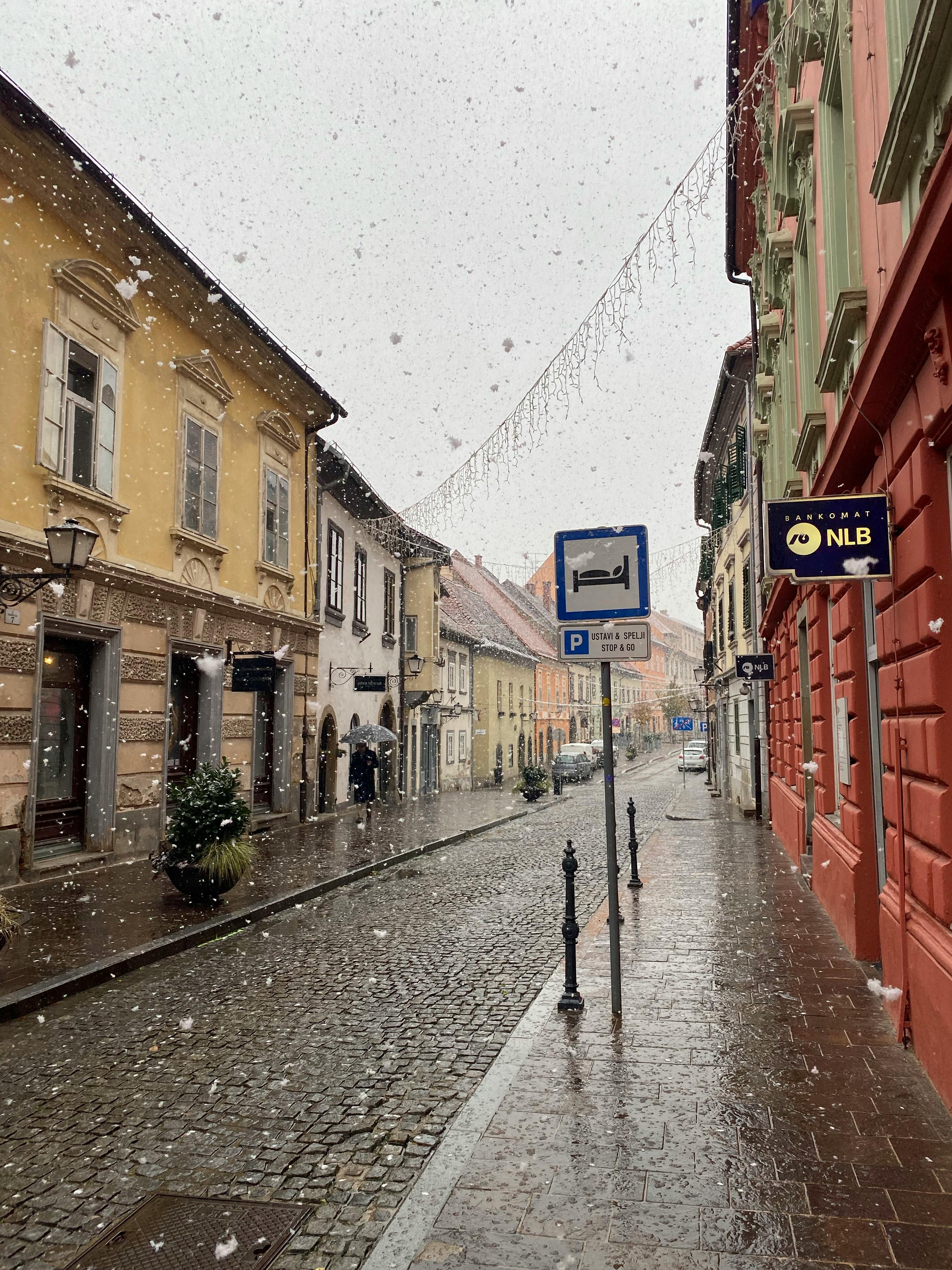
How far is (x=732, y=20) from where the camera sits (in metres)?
13.8

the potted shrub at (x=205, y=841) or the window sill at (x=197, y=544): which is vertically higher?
the window sill at (x=197, y=544)

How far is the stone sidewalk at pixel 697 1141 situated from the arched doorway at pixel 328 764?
14791mm

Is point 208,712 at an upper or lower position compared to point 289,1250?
upper

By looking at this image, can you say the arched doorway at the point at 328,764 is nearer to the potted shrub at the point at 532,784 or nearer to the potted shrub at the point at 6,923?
the potted shrub at the point at 532,784

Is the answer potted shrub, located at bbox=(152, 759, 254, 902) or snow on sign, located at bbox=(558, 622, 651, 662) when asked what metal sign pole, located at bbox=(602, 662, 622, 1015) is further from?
potted shrub, located at bbox=(152, 759, 254, 902)

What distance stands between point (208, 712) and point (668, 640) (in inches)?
3104

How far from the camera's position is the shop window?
21203 mm

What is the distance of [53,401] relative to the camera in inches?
441

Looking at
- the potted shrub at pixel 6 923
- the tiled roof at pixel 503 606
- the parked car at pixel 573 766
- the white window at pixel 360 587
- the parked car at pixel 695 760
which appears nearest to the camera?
the potted shrub at pixel 6 923

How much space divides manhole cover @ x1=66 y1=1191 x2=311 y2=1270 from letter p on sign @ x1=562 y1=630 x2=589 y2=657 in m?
3.46

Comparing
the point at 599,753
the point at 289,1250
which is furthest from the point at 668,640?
the point at 289,1250

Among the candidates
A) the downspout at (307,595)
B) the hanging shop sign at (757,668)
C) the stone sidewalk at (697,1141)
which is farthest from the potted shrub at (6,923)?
the hanging shop sign at (757,668)

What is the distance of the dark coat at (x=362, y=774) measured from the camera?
75.3 feet

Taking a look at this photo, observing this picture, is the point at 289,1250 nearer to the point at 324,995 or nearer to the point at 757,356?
the point at 324,995
